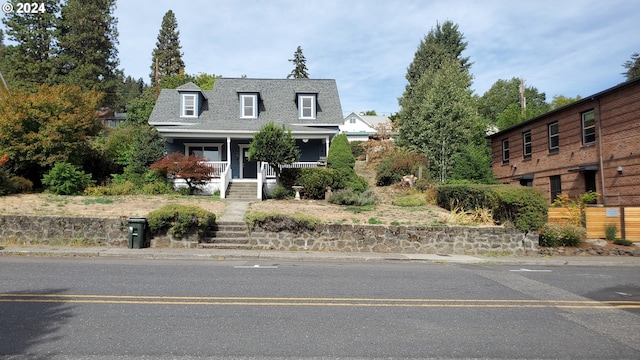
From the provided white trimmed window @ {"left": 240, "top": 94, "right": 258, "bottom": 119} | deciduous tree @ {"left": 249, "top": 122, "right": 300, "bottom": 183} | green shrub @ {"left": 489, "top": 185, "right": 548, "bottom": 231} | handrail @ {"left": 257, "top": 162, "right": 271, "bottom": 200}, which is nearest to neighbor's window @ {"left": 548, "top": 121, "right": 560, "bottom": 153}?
green shrub @ {"left": 489, "top": 185, "right": 548, "bottom": 231}

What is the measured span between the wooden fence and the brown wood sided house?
113 inches

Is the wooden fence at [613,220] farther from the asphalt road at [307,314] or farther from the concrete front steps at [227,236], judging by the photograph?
the concrete front steps at [227,236]

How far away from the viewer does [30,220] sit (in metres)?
13.7

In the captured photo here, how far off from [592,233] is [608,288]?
27.2 feet

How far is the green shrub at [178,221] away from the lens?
13.6m

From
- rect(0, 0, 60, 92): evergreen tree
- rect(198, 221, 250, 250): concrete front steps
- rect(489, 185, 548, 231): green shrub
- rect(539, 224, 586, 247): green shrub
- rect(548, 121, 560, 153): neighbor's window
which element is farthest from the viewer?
rect(0, 0, 60, 92): evergreen tree

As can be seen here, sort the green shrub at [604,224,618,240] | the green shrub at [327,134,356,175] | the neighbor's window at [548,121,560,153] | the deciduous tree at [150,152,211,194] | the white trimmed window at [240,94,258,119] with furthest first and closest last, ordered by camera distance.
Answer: the white trimmed window at [240,94,258,119], the neighbor's window at [548,121,560,153], the green shrub at [327,134,356,175], the deciduous tree at [150,152,211,194], the green shrub at [604,224,618,240]

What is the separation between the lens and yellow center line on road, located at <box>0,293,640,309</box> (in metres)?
6.68

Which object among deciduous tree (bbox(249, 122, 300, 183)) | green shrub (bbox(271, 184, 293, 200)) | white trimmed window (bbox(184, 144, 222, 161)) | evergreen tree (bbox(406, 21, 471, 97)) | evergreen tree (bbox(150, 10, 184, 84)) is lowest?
green shrub (bbox(271, 184, 293, 200))

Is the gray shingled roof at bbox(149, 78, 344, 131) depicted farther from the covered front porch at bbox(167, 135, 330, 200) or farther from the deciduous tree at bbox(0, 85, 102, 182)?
the deciduous tree at bbox(0, 85, 102, 182)

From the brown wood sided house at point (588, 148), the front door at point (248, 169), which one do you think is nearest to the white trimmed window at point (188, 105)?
the front door at point (248, 169)

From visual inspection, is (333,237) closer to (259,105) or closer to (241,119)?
(241,119)

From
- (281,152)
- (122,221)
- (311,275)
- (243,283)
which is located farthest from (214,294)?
(281,152)

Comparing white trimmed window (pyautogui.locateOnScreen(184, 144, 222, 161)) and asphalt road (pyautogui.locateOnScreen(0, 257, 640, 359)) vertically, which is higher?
white trimmed window (pyautogui.locateOnScreen(184, 144, 222, 161))
